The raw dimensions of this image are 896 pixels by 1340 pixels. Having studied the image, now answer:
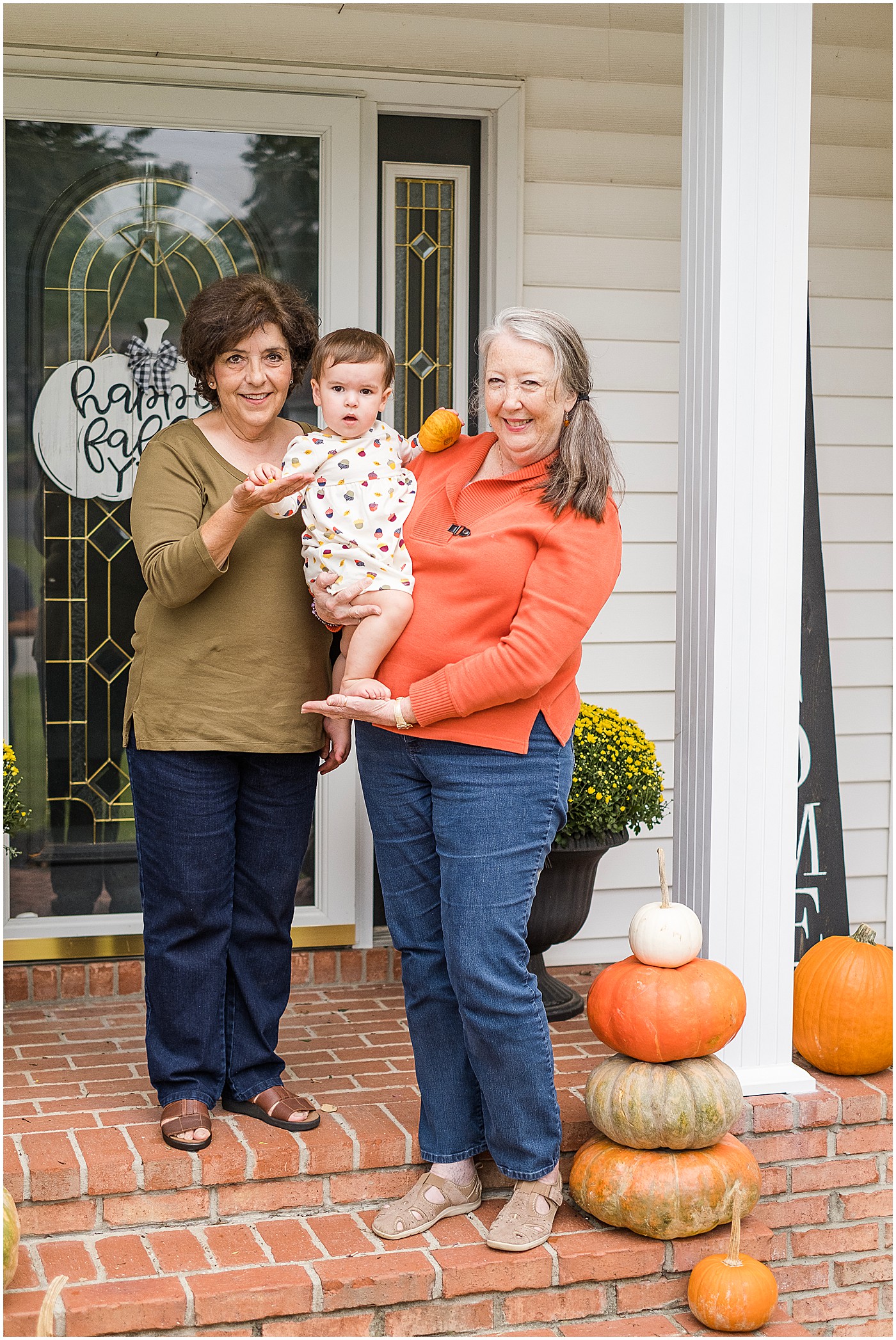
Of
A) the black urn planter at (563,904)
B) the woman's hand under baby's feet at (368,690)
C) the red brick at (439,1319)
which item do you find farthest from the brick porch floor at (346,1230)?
the woman's hand under baby's feet at (368,690)

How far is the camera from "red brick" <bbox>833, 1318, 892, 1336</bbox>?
265cm

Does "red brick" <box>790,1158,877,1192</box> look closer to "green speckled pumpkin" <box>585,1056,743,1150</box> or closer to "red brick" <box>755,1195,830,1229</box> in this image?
"red brick" <box>755,1195,830,1229</box>

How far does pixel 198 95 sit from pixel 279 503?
5.22 ft

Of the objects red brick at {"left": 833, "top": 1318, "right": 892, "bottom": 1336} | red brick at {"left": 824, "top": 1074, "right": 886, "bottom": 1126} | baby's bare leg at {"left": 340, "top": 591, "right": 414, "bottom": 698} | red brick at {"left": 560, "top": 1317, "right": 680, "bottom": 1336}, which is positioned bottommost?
red brick at {"left": 833, "top": 1318, "right": 892, "bottom": 1336}

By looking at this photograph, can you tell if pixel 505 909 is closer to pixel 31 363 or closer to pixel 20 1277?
pixel 20 1277

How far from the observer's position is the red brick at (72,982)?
11.0 feet

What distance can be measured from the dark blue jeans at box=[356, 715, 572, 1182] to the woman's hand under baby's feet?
111mm

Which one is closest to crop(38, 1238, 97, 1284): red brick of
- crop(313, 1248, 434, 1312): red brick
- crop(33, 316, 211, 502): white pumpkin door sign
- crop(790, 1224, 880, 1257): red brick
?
crop(313, 1248, 434, 1312): red brick

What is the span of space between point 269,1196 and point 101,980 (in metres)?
1.16

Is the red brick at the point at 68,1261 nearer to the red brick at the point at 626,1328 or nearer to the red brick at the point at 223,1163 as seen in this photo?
the red brick at the point at 223,1163

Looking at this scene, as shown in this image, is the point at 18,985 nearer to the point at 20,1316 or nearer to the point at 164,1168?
the point at 164,1168

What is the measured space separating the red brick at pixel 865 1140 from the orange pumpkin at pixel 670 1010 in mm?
522

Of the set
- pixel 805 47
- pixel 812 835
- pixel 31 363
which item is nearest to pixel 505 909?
pixel 812 835

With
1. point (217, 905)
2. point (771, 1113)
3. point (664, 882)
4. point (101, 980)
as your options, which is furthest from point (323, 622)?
point (101, 980)
